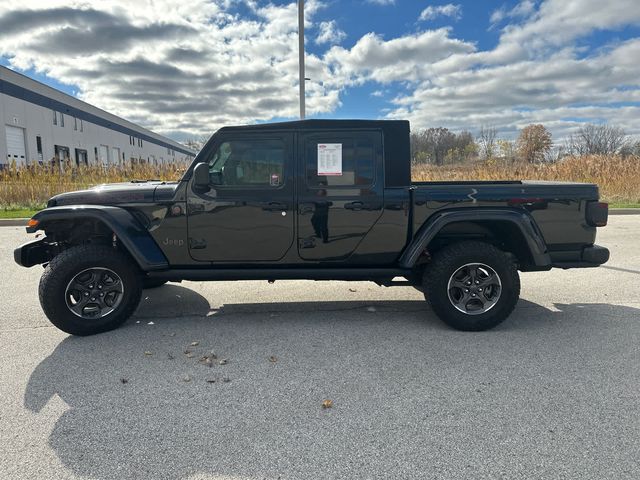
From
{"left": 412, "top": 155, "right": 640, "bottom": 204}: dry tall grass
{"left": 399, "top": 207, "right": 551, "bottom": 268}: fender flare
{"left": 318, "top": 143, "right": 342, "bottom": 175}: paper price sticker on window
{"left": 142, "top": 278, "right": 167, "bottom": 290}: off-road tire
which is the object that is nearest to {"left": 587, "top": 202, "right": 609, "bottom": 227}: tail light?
{"left": 399, "top": 207, "right": 551, "bottom": 268}: fender flare

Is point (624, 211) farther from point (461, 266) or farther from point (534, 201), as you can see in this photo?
point (461, 266)

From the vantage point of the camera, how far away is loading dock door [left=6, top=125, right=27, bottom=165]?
28844 mm

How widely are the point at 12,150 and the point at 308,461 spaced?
119 ft

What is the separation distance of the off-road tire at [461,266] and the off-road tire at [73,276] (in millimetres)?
2846

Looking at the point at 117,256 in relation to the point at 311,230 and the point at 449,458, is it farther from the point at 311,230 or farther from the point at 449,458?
the point at 449,458

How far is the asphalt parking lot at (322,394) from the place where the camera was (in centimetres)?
209

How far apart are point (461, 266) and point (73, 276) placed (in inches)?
141

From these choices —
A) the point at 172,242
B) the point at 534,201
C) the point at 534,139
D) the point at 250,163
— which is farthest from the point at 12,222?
the point at 534,139

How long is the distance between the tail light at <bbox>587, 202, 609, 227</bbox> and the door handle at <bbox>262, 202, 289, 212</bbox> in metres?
2.89

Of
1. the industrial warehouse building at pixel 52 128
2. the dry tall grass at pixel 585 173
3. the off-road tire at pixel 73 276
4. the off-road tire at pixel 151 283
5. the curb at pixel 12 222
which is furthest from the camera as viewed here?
the industrial warehouse building at pixel 52 128

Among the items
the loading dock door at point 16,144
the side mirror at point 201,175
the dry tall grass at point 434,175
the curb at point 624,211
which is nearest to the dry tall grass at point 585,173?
the dry tall grass at point 434,175

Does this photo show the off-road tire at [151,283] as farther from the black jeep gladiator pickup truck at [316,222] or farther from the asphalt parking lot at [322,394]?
the black jeep gladiator pickup truck at [316,222]

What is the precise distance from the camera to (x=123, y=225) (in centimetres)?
373

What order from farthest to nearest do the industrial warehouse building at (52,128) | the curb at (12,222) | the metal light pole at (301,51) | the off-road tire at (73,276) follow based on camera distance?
1. the industrial warehouse building at (52,128)
2. the curb at (12,222)
3. the metal light pole at (301,51)
4. the off-road tire at (73,276)
